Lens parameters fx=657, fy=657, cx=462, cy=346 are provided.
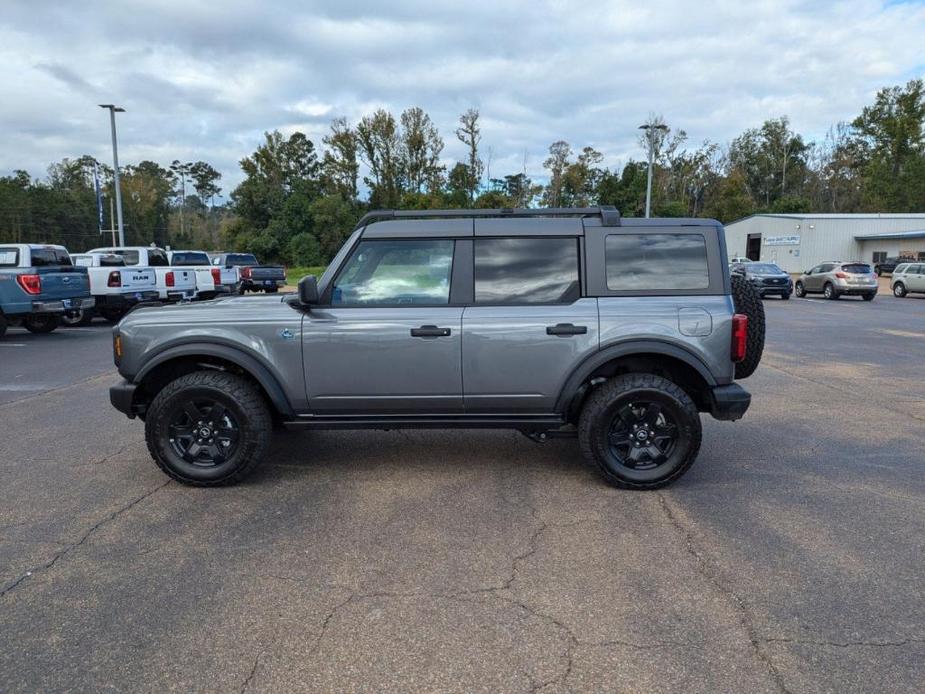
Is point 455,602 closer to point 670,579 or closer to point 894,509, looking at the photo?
point 670,579

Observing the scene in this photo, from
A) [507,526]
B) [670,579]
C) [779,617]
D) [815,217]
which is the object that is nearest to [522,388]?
[507,526]

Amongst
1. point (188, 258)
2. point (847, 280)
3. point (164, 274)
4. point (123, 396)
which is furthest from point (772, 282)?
point (123, 396)

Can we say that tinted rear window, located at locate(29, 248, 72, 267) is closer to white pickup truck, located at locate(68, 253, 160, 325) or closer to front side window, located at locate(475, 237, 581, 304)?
white pickup truck, located at locate(68, 253, 160, 325)

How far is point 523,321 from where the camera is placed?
4.57 meters

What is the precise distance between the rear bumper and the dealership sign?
4992 cm

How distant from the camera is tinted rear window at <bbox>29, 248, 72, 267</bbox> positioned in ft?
44.2

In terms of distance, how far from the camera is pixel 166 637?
288cm

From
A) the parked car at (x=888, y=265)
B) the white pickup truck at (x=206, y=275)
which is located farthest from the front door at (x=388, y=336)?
the parked car at (x=888, y=265)

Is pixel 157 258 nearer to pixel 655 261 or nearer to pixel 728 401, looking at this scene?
pixel 655 261

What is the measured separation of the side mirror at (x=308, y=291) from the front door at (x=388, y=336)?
0.12 m

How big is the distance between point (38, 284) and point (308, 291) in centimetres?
1123

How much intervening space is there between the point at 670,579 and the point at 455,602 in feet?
3.72

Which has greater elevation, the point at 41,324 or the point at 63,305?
the point at 63,305

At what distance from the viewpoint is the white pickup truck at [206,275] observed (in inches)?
766
